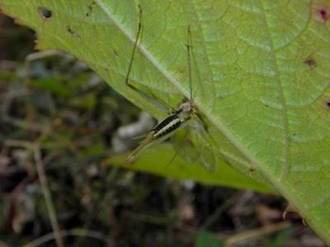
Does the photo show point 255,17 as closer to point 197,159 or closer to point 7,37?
point 197,159

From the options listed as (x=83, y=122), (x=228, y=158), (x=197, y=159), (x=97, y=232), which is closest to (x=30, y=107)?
(x=83, y=122)

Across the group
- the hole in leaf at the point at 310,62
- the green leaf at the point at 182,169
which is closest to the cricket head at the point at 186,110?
the hole in leaf at the point at 310,62

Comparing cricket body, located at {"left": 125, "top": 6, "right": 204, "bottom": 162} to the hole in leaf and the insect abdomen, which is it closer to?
the insect abdomen

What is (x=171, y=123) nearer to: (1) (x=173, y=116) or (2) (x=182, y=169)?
(1) (x=173, y=116)

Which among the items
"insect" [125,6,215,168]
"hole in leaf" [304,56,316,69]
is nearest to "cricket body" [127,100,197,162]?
"insect" [125,6,215,168]

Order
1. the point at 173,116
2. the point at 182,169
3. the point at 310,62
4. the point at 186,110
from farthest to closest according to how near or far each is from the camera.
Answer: the point at 182,169 → the point at 173,116 → the point at 186,110 → the point at 310,62

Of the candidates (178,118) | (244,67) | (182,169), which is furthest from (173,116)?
(182,169)

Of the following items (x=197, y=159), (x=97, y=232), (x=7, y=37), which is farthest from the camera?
(x=7, y=37)

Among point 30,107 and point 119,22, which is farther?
point 30,107

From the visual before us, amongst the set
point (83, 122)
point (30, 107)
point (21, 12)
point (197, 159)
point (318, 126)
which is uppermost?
point (30, 107)
